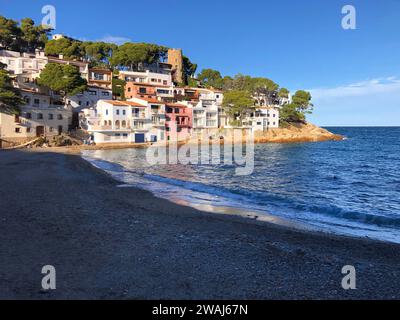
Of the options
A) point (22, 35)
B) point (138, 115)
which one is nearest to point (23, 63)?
point (22, 35)

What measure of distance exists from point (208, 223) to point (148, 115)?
239 ft

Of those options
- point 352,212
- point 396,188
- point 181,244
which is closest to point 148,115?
point 396,188

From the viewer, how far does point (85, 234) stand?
37.4 feet

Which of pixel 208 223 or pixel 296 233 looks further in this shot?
pixel 208 223

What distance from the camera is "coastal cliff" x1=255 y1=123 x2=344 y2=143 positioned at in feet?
358

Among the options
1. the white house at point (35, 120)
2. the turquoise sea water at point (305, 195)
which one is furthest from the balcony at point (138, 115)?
the turquoise sea water at point (305, 195)

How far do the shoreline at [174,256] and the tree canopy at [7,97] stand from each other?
2094 inches

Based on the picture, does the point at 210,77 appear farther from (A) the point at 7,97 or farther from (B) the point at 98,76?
(A) the point at 7,97

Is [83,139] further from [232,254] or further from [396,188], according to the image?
[232,254]

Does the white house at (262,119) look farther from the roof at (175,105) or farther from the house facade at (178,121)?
the roof at (175,105)

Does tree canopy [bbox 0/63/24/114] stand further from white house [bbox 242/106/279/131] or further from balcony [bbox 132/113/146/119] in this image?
white house [bbox 242/106/279/131]

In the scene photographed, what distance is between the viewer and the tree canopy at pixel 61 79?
73562 mm

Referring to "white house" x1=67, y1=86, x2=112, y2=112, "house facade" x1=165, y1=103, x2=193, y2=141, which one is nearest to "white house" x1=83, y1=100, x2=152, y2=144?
"white house" x1=67, y1=86, x2=112, y2=112

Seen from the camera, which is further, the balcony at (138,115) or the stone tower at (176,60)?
the stone tower at (176,60)
